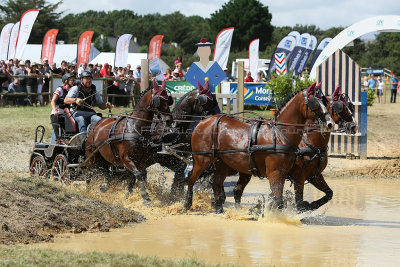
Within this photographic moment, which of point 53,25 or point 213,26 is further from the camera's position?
point 213,26

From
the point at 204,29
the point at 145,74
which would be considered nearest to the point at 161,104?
the point at 145,74

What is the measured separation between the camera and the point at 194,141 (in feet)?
37.1

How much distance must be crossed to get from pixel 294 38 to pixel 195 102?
26994 millimetres

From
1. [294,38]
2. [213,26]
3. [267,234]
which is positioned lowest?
[267,234]

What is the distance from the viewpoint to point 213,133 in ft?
36.2

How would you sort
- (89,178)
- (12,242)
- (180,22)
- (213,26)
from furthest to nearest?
1. (180,22)
2. (213,26)
3. (89,178)
4. (12,242)

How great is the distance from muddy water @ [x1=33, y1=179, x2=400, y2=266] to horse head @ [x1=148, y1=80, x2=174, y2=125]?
1707 mm

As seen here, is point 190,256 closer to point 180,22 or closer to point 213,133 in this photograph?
point 213,133

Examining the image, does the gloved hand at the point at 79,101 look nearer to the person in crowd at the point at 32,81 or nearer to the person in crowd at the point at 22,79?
the person in crowd at the point at 32,81

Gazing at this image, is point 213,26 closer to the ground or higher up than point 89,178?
higher up

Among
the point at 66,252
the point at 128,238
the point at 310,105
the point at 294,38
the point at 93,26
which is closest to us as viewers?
the point at 66,252

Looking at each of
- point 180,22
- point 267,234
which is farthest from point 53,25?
point 267,234

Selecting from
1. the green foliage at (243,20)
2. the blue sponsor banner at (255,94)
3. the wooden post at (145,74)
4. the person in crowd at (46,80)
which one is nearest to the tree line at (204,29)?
the green foliage at (243,20)

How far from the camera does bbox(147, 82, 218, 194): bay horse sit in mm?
11812
